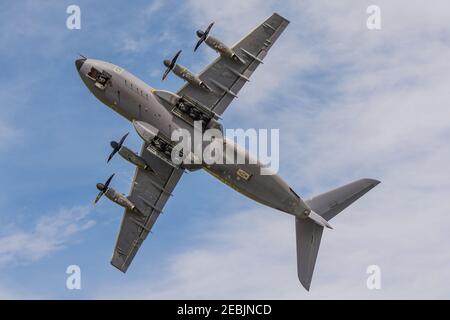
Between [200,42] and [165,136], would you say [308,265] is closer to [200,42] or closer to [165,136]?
[165,136]

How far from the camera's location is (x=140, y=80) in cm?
7119

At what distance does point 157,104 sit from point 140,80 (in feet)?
8.99

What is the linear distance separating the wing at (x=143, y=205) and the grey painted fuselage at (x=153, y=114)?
5.67m

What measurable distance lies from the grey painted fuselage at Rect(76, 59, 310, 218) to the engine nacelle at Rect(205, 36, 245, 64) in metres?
6.73

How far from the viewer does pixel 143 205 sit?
3044 inches

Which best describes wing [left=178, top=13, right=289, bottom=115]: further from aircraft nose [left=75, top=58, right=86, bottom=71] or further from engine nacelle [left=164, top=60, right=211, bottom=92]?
aircraft nose [left=75, top=58, right=86, bottom=71]

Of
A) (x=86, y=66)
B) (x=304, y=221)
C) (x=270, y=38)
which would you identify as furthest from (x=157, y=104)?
(x=304, y=221)

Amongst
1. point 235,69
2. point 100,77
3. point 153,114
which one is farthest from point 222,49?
point 100,77

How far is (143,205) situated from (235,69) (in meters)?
16.6

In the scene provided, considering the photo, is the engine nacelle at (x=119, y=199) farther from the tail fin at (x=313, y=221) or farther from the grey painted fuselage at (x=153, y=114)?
the tail fin at (x=313, y=221)

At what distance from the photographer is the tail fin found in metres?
73.5

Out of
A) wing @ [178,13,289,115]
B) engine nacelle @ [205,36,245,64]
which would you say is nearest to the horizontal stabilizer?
wing @ [178,13,289,115]

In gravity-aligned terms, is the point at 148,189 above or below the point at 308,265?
above

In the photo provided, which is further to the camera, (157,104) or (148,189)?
(148,189)
